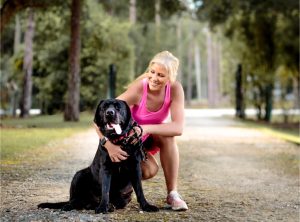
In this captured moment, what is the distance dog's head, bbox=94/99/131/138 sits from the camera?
5.29m

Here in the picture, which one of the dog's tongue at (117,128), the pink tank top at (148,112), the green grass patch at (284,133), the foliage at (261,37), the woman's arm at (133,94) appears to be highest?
the foliage at (261,37)

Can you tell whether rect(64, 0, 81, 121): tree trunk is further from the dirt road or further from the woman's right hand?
the woman's right hand

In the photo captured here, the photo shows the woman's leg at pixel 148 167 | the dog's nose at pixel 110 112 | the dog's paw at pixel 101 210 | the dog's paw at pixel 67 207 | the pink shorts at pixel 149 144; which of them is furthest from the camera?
the woman's leg at pixel 148 167

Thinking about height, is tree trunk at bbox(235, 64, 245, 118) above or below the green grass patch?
above

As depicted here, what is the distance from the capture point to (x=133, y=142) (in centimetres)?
555

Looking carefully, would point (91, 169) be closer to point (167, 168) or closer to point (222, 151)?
point (167, 168)

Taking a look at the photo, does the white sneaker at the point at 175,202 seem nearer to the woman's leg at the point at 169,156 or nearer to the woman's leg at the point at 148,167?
the woman's leg at the point at 169,156

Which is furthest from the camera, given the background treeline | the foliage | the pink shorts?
the background treeline

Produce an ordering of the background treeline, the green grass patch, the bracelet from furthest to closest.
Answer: the background treeline < the green grass patch < the bracelet

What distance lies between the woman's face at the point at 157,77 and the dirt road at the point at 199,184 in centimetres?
123

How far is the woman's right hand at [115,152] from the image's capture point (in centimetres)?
543

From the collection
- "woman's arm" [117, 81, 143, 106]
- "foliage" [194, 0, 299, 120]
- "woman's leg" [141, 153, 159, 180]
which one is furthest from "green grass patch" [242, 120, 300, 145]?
"woman's arm" [117, 81, 143, 106]

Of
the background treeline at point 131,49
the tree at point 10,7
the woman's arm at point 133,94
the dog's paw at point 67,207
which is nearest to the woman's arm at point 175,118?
the woman's arm at point 133,94

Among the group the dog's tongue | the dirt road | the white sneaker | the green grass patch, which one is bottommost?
the green grass patch
